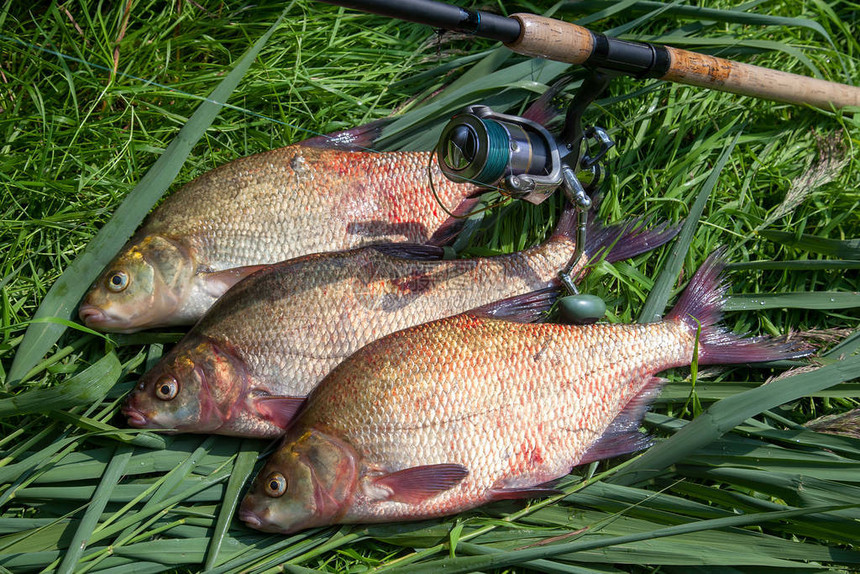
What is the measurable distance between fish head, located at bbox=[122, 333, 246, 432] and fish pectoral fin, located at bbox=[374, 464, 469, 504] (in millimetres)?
679

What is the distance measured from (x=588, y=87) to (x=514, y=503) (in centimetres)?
170

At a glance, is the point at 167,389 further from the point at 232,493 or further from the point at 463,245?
the point at 463,245

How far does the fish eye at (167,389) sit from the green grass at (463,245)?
0.18m

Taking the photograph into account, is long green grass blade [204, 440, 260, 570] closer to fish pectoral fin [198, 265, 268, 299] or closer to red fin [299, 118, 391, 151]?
fish pectoral fin [198, 265, 268, 299]

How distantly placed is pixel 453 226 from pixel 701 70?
1265 millimetres

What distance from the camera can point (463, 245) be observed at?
3188 mm

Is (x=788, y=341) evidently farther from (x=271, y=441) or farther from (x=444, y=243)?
(x=271, y=441)

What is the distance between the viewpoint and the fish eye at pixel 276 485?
8.07 feet

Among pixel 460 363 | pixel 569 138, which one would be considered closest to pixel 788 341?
pixel 569 138

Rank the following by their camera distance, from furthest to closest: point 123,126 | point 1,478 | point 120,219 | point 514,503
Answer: point 123,126 → point 120,219 → point 514,503 → point 1,478

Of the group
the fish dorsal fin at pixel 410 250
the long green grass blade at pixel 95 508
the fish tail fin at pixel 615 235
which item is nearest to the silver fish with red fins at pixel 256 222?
the fish dorsal fin at pixel 410 250

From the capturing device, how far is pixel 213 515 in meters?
2.61

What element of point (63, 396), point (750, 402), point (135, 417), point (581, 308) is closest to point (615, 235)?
point (581, 308)

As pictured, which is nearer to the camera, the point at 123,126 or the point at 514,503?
the point at 514,503
